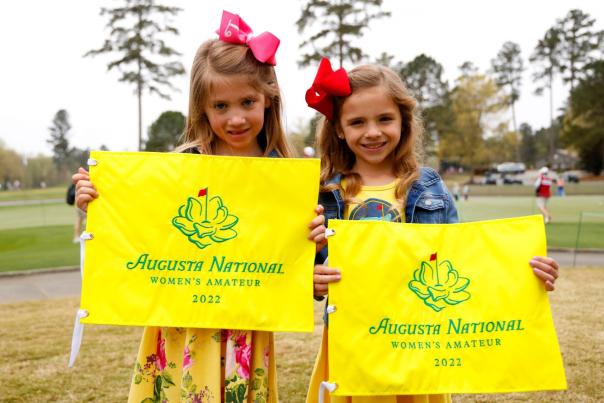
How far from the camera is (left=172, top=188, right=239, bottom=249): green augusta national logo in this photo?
7.39 ft

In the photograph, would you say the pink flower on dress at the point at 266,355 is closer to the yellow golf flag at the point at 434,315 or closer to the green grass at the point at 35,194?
the yellow golf flag at the point at 434,315

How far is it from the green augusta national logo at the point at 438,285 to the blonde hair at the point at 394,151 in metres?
0.40

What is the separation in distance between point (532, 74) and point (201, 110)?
2327 inches

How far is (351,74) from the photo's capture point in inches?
102

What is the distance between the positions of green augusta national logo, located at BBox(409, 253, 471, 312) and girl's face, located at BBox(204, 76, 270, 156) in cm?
96

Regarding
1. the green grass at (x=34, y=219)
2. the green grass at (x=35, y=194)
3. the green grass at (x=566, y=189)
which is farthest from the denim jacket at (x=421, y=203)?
the green grass at (x=35, y=194)

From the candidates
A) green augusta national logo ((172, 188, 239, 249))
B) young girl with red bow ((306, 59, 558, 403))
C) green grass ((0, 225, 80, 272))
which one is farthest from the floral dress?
green grass ((0, 225, 80, 272))

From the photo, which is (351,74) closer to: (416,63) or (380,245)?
(380,245)

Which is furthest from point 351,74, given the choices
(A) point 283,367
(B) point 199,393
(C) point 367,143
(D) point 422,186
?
(A) point 283,367

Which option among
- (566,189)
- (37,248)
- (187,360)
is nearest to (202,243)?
(187,360)

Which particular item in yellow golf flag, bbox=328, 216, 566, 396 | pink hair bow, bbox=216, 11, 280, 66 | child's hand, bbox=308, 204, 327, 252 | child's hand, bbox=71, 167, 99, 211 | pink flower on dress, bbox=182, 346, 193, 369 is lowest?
pink flower on dress, bbox=182, 346, 193, 369

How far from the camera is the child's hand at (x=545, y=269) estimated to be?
223 centimetres

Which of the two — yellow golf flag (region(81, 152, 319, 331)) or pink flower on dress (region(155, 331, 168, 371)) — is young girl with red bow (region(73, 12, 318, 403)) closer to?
pink flower on dress (region(155, 331, 168, 371))

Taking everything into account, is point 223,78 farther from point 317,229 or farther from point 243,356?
point 243,356
